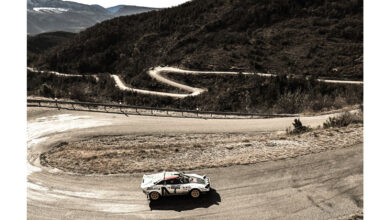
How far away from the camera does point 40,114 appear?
2842 cm

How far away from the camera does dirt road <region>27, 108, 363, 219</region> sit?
517 inches

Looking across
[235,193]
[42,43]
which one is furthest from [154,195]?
[42,43]

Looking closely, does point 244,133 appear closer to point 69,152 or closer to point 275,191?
point 275,191

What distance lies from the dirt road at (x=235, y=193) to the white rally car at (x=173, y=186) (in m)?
0.45

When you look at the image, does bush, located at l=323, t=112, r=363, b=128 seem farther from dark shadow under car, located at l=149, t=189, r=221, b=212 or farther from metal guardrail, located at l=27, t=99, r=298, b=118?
dark shadow under car, located at l=149, t=189, r=221, b=212

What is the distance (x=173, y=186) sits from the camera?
14.1 m

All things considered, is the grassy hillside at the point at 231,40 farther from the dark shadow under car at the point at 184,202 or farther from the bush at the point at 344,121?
the dark shadow under car at the point at 184,202

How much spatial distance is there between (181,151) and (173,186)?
5.87 metres

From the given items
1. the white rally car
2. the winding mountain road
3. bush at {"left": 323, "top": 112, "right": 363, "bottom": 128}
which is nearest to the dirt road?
the white rally car

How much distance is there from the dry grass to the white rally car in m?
2.69

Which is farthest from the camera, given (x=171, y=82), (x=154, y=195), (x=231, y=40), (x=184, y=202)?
(x=231, y=40)

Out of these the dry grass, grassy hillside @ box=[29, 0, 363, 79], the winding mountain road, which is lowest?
the dry grass

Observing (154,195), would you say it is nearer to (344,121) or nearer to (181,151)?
(181,151)

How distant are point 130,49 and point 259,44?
38.5 meters
